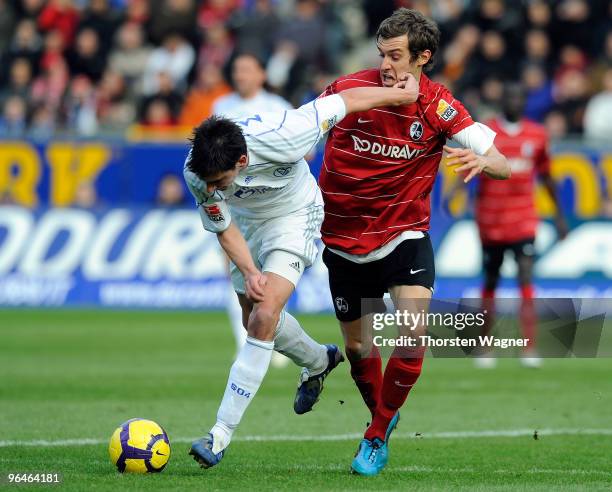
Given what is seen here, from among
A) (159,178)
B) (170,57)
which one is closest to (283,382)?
(159,178)

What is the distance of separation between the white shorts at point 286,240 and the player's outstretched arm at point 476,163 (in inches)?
37.1

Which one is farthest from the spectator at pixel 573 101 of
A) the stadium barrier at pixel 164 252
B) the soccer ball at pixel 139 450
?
the soccer ball at pixel 139 450

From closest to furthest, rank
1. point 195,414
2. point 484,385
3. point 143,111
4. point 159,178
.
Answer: point 195,414, point 484,385, point 159,178, point 143,111

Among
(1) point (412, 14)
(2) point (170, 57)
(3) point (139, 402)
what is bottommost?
(2) point (170, 57)

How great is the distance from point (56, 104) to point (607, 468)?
15516 mm

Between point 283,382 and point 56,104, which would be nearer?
point 283,382

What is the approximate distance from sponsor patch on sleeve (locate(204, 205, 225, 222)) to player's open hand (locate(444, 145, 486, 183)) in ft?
4.51

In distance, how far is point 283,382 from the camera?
40.7 feet

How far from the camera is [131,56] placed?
22797mm

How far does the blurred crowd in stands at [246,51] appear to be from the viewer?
66.3 ft

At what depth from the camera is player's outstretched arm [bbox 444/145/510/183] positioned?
7496mm

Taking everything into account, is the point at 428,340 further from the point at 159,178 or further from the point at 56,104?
the point at 56,104

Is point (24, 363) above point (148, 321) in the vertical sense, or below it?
above

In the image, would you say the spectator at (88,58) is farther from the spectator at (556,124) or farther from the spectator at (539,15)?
the spectator at (556,124)
